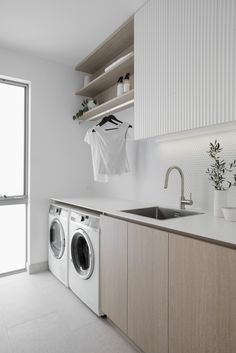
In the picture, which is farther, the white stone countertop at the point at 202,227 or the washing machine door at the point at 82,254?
the washing machine door at the point at 82,254

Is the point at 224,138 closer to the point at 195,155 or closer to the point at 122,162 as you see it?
the point at 195,155

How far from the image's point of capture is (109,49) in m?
2.59

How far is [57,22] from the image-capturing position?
7.20ft

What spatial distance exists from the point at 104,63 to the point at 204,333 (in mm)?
2915

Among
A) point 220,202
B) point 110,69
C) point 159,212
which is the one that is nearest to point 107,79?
point 110,69

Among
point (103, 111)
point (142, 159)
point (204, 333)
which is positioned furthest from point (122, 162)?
point (204, 333)

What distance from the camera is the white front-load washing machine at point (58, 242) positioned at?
2434 mm

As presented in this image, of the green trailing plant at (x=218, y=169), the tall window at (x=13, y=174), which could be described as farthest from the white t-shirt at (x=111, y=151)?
the tall window at (x=13, y=174)

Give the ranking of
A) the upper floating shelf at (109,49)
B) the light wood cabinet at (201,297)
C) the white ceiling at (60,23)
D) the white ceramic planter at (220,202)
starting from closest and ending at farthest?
1. the light wood cabinet at (201,297)
2. the white ceramic planter at (220,202)
3. the white ceiling at (60,23)
4. the upper floating shelf at (109,49)

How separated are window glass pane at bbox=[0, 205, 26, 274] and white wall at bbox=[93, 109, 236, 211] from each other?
1.20m

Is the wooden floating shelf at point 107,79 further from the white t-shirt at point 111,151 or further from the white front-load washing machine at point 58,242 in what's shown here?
the white front-load washing machine at point 58,242

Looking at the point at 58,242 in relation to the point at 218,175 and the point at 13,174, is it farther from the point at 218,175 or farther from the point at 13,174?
the point at 218,175

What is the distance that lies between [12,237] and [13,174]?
0.80 m

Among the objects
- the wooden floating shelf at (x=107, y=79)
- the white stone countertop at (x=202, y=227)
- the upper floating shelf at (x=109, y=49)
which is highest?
the upper floating shelf at (x=109, y=49)
